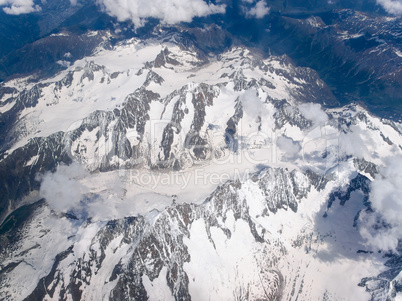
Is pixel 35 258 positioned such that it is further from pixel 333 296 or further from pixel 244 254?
pixel 333 296

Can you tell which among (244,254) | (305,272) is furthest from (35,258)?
(305,272)

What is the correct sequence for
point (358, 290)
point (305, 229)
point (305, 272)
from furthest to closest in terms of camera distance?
point (305, 229) < point (305, 272) < point (358, 290)

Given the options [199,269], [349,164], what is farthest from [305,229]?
[199,269]

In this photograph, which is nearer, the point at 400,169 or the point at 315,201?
the point at 315,201

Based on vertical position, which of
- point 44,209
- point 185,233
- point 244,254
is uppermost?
point 185,233

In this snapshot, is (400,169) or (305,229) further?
(400,169)

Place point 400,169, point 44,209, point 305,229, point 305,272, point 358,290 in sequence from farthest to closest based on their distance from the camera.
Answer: point 400,169
point 44,209
point 305,229
point 305,272
point 358,290

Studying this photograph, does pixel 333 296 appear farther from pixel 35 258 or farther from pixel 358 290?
pixel 35 258

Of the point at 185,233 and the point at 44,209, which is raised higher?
the point at 185,233

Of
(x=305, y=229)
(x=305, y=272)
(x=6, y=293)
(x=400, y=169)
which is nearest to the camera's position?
(x=6, y=293)
